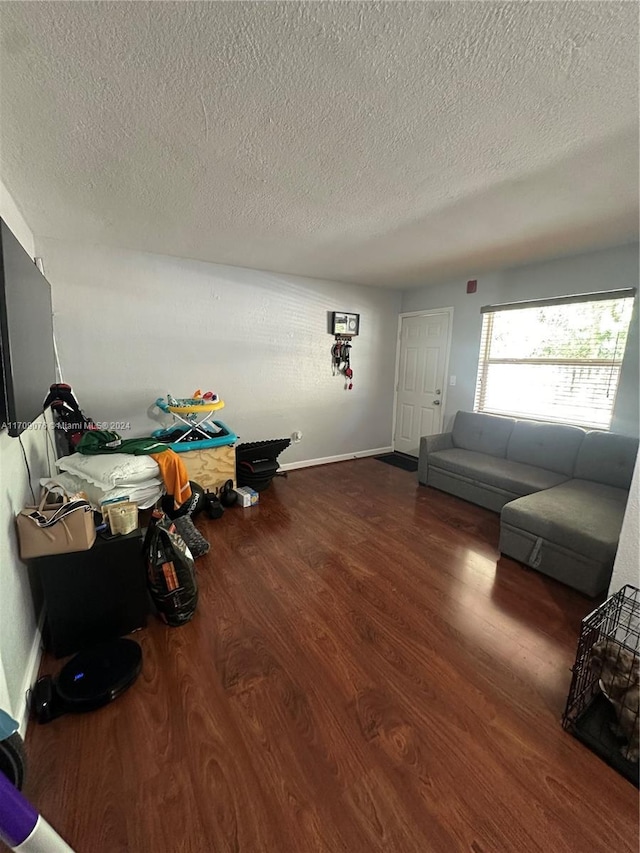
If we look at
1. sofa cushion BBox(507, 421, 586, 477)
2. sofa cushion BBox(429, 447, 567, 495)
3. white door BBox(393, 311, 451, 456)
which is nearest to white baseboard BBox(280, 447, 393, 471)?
white door BBox(393, 311, 451, 456)

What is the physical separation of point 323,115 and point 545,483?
305 cm

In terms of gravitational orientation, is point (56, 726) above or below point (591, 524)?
below

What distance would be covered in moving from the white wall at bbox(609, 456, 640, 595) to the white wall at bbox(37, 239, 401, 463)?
3.38 metres

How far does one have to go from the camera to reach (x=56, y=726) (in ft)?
4.50

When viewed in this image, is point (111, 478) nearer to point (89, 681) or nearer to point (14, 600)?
point (14, 600)

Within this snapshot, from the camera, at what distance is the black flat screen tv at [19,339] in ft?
3.59

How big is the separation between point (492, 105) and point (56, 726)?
9.61 feet

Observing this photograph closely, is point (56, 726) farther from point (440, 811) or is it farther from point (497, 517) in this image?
point (497, 517)

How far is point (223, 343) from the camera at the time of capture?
3795 mm

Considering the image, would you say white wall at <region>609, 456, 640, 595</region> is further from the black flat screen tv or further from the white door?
the white door

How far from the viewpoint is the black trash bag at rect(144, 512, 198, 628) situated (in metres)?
1.83

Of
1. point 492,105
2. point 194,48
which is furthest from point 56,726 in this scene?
point 492,105

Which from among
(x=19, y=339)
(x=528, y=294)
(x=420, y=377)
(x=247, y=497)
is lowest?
(x=247, y=497)

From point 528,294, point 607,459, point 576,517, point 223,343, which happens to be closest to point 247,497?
point 223,343
